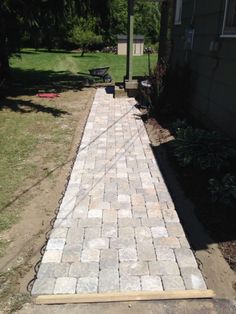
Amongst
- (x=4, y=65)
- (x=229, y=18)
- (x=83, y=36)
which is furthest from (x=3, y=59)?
(x=83, y=36)

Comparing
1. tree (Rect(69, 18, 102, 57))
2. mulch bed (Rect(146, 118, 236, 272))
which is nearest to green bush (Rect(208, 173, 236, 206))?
mulch bed (Rect(146, 118, 236, 272))

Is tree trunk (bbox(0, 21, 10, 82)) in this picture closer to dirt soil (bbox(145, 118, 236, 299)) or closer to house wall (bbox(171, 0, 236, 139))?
house wall (bbox(171, 0, 236, 139))

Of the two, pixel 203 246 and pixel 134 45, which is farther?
pixel 134 45

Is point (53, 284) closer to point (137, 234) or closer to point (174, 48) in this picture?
point (137, 234)

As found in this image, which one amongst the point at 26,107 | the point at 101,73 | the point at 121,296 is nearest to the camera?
the point at 121,296

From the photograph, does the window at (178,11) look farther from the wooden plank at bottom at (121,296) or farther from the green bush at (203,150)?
the wooden plank at bottom at (121,296)

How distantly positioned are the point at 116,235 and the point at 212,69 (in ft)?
16.4

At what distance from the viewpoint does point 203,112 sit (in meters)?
8.30

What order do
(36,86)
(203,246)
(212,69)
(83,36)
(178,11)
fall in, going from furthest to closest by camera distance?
(83,36)
(36,86)
(178,11)
(212,69)
(203,246)

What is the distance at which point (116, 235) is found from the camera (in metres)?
4.41

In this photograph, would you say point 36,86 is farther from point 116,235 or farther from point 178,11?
point 116,235

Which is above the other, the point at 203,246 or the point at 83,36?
the point at 83,36

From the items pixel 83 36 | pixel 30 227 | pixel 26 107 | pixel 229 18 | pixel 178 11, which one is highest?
pixel 178 11

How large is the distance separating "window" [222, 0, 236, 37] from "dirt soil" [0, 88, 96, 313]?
4074mm
